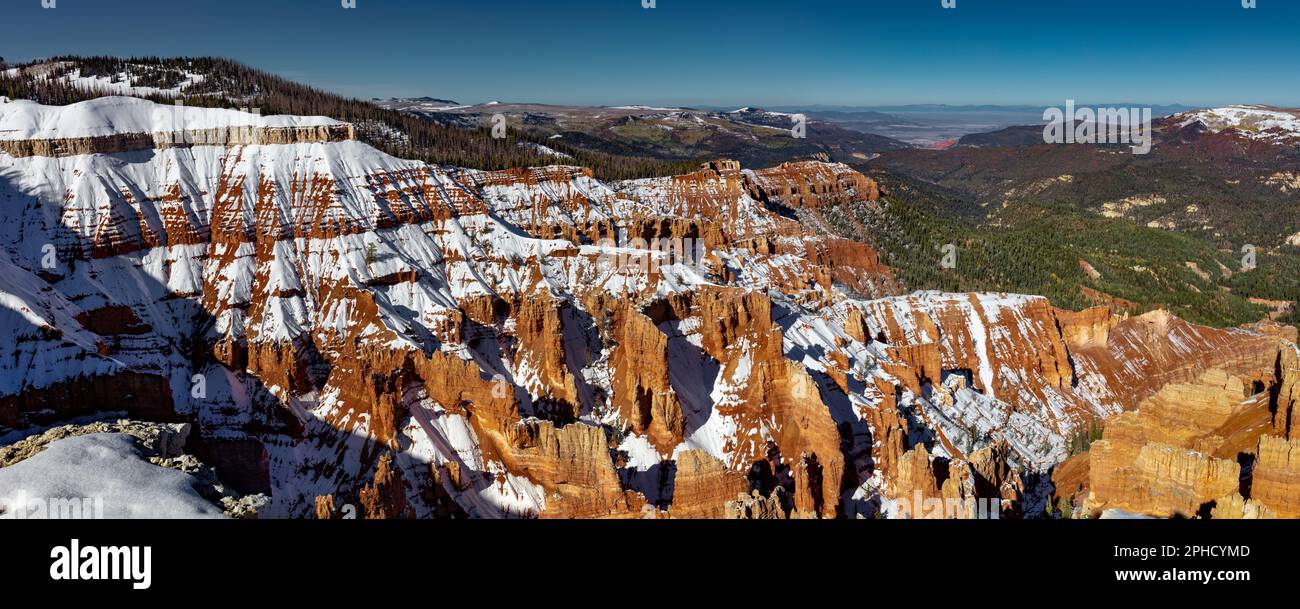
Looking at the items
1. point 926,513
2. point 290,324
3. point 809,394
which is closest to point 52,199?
point 290,324

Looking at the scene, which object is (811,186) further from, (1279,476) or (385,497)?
(385,497)

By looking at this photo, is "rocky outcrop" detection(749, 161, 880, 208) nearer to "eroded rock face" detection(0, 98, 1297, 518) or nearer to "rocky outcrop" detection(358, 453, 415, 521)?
"eroded rock face" detection(0, 98, 1297, 518)

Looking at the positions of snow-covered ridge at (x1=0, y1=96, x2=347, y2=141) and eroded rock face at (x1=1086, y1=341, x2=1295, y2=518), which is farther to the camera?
snow-covered ridge at (x1=0, y1=96, x2=347, y2=141)

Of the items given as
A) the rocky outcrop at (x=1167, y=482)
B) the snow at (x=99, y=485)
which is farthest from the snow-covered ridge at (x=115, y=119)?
the rocky outcrop at (x=1167, y=482)

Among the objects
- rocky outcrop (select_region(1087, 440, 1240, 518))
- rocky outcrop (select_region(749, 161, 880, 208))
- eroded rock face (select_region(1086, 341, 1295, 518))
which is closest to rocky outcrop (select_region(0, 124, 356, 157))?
rocky outcrop (select_region(749, 161, 880, 208))

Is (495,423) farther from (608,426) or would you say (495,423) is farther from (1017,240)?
(1017,240)

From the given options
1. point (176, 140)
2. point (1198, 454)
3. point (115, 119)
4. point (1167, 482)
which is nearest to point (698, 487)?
point (1167, 482)

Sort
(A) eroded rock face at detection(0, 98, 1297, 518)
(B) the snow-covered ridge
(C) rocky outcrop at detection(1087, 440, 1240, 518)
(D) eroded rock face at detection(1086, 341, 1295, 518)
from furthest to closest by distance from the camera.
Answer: (B) the snow-covered ridge
(A) eroded rock face at detection(0, 98, 1297, 518)
(C) rocky outcrop at detection(1087, 440, 1240, 518)
(D) eroded rock face at detection(1086, 341, 1295, 518)
